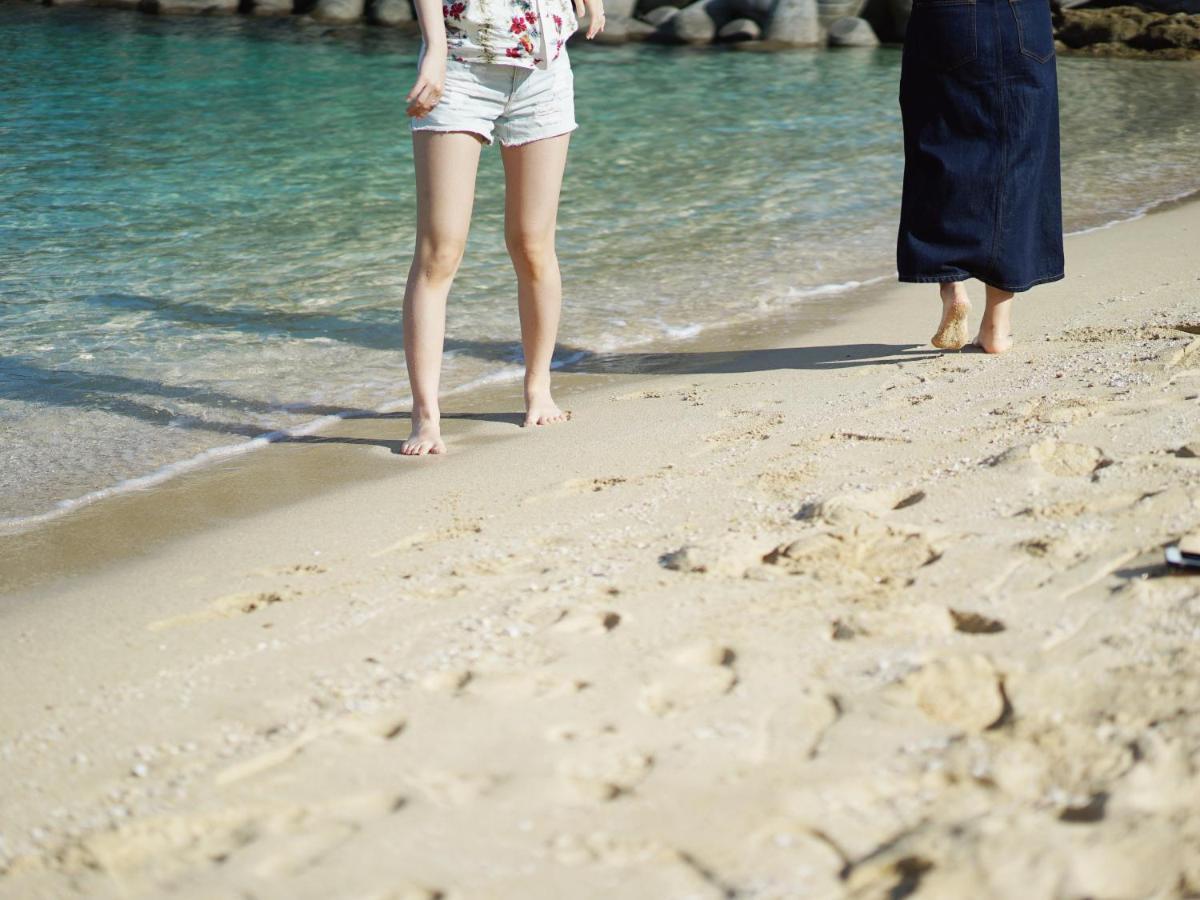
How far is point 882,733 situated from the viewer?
1976mm

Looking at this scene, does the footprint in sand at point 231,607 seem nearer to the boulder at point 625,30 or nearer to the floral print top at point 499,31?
the floral print top at point 499,31

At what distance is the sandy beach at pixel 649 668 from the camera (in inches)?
68.9

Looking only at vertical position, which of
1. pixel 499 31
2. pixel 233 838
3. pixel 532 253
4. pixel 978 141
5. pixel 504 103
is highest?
pixel 499 31

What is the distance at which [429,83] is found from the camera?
11.0ft

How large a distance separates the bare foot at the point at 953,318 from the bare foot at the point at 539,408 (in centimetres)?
133

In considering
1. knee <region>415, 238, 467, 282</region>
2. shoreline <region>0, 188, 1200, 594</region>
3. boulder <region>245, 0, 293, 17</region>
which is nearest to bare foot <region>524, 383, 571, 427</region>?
shoreline <region>0, 188, 1200, 594</region>

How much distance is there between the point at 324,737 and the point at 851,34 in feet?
53.2

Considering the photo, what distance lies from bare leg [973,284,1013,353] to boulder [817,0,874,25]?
45.2ft

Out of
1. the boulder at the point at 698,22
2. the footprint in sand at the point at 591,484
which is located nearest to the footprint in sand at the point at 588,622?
the footprint in sand at the point at 591,484

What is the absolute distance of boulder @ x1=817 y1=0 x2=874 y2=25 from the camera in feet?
56.3

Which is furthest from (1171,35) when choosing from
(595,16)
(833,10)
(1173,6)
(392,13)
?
(595,16)

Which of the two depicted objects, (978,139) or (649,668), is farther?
(978,139)

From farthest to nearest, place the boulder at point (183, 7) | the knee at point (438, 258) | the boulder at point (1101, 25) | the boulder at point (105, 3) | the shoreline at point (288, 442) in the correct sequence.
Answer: the boulder at point (105, 3) < the boulder at point (183, 7) < the boulder at point (1101, 25) < the knee at point (438, 258) < the shoreline at point (288, 442)

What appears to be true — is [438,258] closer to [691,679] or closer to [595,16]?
[595,16]
